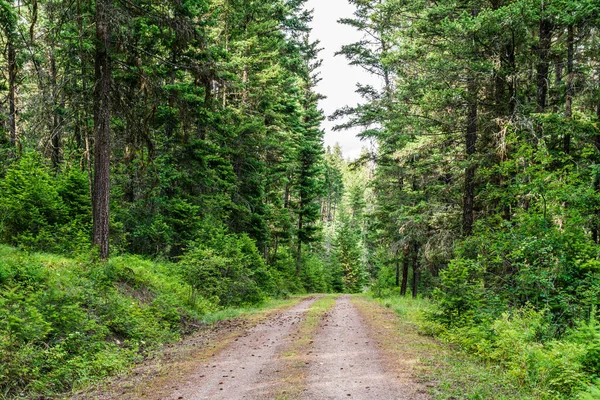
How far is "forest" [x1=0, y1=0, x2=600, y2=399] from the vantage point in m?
7.45

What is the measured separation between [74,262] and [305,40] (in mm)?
32968

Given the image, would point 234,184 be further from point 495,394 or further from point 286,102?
point 495,394

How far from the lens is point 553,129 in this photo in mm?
11312

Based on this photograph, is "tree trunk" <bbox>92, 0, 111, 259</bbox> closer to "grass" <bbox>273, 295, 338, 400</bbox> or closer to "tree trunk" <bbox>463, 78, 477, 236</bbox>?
"grass" <bbox>273, 295, 338, 400</bbox>

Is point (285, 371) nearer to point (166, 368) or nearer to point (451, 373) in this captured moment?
point (166, 368)

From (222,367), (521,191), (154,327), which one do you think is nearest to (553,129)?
(521,191)

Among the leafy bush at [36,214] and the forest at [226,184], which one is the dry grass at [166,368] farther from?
the leafy bush at [36,214]

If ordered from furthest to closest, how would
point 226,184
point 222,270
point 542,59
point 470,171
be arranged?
point 226,184 < point 222,270 < point 470,171 < point 542,59

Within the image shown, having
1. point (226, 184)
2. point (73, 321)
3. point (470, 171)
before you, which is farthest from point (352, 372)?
point (226, 184)

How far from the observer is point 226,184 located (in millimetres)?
21312

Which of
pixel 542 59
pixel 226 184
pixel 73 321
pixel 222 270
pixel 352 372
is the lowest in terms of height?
pixel 352 372

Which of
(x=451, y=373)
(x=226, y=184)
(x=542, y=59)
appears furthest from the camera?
(x=226, y=184)

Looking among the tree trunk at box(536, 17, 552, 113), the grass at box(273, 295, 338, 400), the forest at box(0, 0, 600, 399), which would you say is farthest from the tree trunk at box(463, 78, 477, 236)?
the grass at box(273, 295, 338, 400)

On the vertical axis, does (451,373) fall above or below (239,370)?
above
